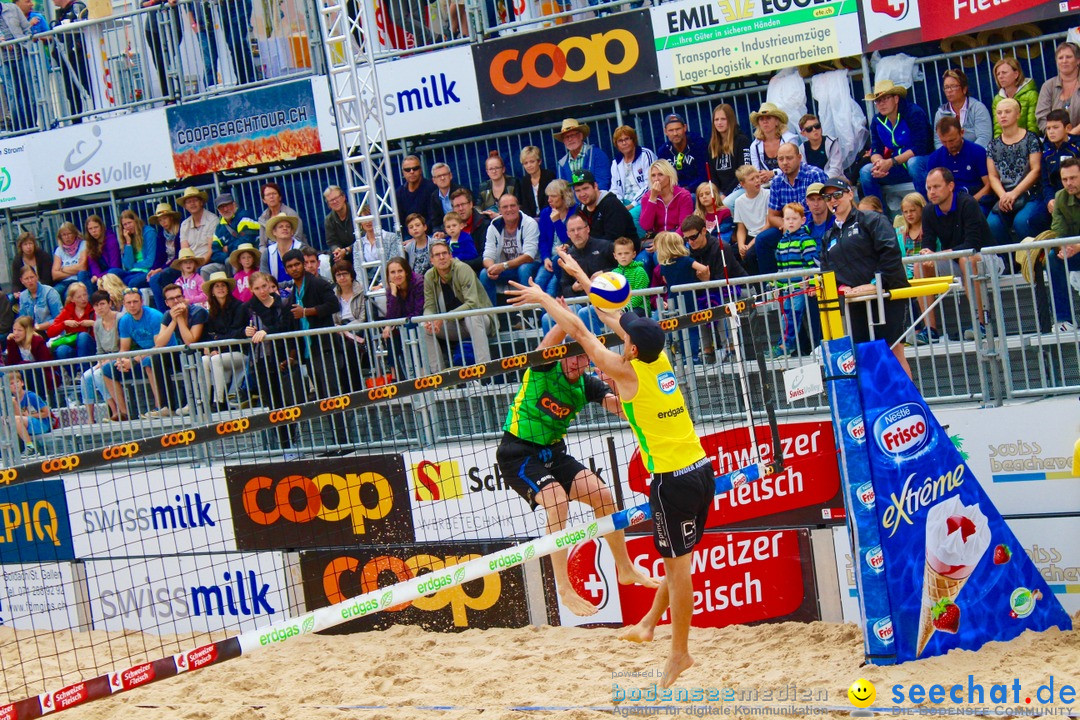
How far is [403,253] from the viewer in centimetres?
1117

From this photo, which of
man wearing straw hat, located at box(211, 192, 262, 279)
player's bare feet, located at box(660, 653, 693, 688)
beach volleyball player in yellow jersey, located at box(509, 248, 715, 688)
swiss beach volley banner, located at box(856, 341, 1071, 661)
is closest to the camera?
beach volleyball player in yellow jersey, located at box(509, 248, 715, 688)

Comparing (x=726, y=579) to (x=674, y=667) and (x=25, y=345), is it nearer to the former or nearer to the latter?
(x=674, y=667)

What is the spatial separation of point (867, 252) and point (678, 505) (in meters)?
2.19

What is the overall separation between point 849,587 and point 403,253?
5023 millimetres

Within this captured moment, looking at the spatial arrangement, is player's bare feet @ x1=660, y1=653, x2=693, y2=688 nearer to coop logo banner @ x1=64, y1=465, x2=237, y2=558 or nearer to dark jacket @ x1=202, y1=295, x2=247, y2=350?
coop logo banner @ x1=64, y1=465, x2=237, y2=558

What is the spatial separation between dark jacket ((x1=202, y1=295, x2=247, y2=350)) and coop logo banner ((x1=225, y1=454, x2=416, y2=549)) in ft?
5.05

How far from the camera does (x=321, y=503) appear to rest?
30.9ft

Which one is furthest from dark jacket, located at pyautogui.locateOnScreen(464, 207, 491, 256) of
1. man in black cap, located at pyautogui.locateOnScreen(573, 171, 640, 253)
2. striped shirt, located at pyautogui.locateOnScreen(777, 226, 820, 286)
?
striped shirt, located at pyautogui.locateOnScreen(777, 226, 820, 286)

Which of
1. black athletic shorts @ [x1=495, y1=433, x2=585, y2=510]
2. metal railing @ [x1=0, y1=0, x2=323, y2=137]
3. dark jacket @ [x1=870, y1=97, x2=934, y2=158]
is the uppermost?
metal railing @ [x1=0, y1=0, x2=323, y2=137]

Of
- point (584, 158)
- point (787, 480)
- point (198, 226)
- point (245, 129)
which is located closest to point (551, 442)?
point (787, 480)

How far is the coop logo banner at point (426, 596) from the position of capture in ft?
29.9

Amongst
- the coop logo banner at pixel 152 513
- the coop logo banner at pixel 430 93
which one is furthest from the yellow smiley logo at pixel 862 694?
the coop logo banner at pixel 430 93

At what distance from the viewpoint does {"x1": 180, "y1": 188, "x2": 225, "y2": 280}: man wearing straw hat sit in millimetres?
13086

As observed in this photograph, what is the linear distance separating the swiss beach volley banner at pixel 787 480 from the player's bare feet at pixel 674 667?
1.84 metres
